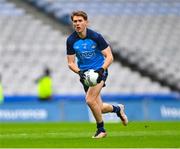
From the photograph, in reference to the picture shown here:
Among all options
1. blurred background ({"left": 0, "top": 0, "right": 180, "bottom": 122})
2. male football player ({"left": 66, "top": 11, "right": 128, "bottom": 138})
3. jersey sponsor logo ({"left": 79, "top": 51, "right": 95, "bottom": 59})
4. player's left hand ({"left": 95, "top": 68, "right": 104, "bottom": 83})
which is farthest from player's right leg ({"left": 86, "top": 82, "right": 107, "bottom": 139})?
blurred background ({"left": 0, "top": 0, "right": 180, "bottom": 122})

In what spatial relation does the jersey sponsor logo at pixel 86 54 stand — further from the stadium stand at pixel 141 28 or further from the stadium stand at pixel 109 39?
the stadium stand at pixel 141 28

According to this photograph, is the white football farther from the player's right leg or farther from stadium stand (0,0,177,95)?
stadium stand (0,0,177,95)

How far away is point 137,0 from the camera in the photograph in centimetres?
3450

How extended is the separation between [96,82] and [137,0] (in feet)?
72.5

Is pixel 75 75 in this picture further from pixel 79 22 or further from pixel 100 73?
pixel 79 22

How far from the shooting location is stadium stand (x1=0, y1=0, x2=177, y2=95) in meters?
29.6

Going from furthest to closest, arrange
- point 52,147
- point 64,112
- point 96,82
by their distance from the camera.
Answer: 1. point 64,112
2. point 96,82
3. point 52,147

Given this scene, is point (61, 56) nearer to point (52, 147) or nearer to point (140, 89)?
point (140, 89)

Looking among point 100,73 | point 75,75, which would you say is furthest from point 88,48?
point 75,75

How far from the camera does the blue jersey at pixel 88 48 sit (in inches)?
505

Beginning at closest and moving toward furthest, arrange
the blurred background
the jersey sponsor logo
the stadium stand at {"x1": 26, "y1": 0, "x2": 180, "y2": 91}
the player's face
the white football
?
the player's face → the white football → the jersey sponsor logo → the blurred background → the stadium stand at {"x1": 26, "y1": 0, "x2": 180, "y2": 91}

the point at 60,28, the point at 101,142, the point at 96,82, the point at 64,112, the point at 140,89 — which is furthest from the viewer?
the point at 60,28

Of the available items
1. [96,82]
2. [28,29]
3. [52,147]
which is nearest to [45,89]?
[28,29]

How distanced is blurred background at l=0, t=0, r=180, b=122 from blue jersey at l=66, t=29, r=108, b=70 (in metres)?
11.9
